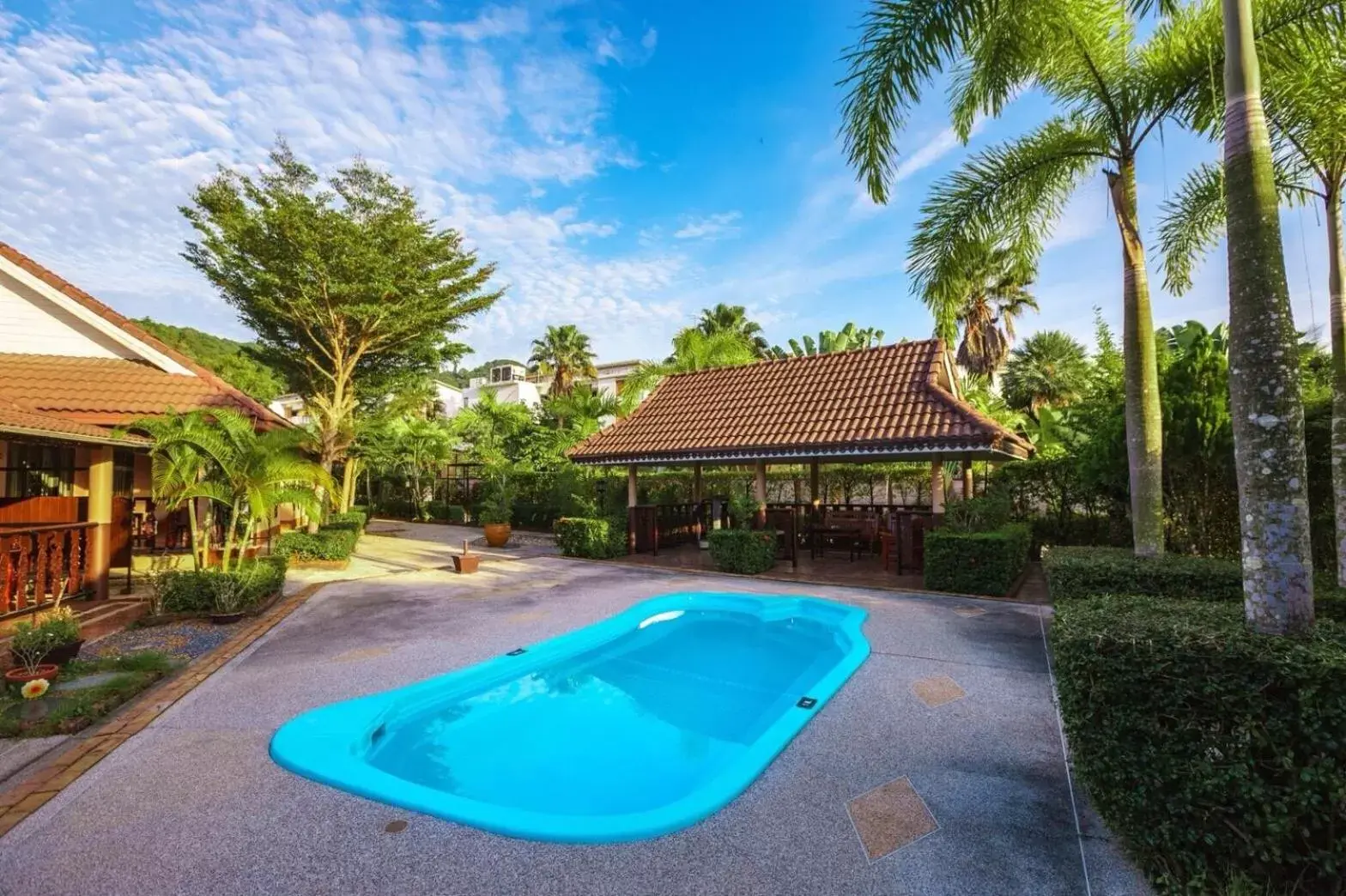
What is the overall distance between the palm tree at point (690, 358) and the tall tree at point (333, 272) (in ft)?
20.9

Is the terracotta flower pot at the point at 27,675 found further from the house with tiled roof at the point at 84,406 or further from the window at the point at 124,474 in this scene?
the window at the point at 124,474

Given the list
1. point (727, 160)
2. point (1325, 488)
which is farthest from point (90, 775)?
point (1325, 488)

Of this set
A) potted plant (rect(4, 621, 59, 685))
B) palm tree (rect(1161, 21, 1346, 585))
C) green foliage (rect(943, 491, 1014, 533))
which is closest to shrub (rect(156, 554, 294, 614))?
potted plant (rect(4, 621, 59, 685))

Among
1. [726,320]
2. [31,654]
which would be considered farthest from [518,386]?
[31,654]

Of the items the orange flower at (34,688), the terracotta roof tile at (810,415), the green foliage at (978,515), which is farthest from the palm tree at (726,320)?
the orange flower at (34,688)

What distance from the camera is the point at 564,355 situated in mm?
39500

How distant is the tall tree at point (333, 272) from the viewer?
51.5 ft

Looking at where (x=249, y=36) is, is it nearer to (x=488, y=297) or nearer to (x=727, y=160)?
(x=727, y=160)

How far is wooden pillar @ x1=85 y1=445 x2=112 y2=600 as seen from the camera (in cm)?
839

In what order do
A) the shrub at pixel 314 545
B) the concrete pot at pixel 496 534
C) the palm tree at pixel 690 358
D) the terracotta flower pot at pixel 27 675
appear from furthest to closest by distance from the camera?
the palm tree at pixel 690 358 < the concrete pot at pixel 496 534 < the shrub at pixel 314 545 < the terracotta flower pot at pixel 27 675

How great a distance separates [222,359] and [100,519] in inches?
1325

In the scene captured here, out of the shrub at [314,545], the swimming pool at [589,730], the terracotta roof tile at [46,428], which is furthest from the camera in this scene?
the shrub at [314,545]

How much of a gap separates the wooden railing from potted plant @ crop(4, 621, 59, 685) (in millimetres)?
2162

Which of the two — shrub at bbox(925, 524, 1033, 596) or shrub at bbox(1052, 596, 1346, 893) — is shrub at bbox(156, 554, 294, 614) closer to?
shrub at bbox(1052, 596, 1346, 893)
